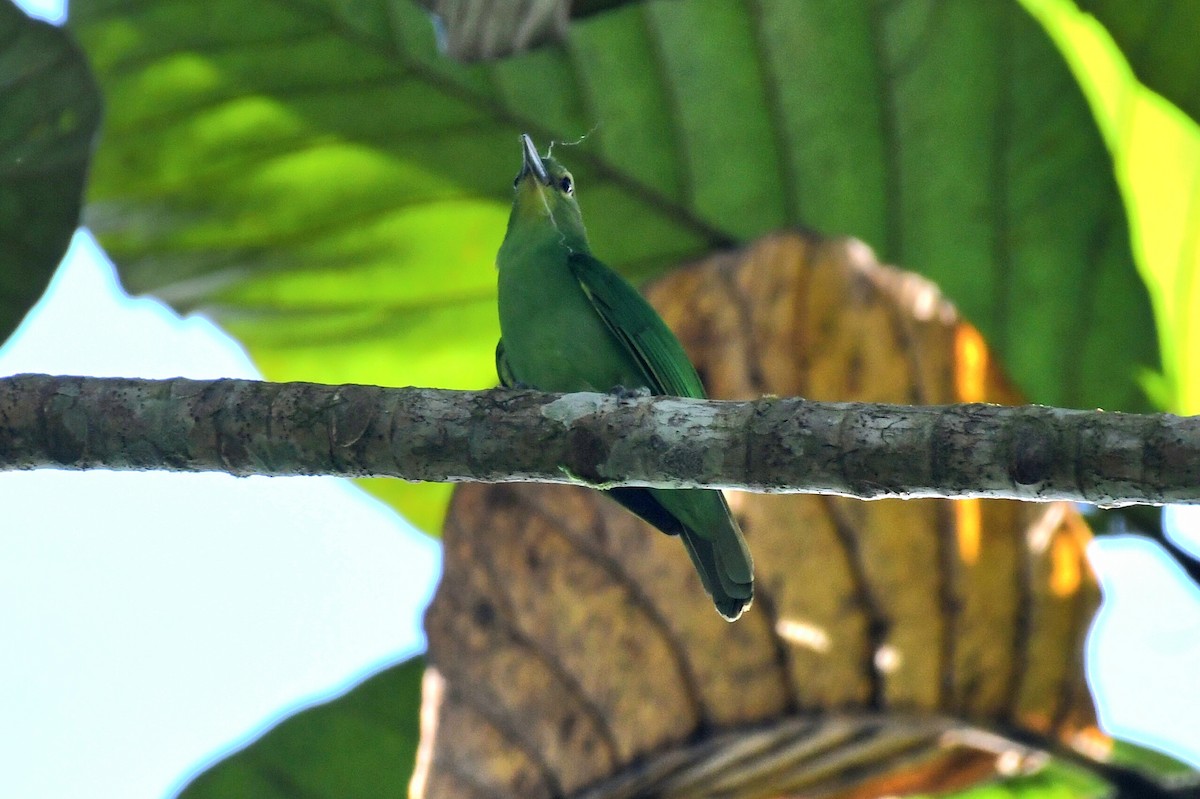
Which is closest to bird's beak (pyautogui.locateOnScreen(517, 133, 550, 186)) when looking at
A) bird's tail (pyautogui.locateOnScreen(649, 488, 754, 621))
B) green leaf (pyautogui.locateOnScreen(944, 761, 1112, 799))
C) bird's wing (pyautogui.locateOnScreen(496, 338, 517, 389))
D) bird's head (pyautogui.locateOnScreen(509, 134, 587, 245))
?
bird's head (pyautogui.locateOnScreen(509, 134, 587, 245))

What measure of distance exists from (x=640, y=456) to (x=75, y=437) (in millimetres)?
1055

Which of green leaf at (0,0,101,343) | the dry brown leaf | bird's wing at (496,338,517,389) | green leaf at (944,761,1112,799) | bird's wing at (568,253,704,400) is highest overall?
green leaf at (0,0,101,343)

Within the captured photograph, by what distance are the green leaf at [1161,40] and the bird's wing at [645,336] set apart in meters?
1.36

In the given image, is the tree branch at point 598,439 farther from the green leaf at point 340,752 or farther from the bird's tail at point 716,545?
the green leaf at point 340,752

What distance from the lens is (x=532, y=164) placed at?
3.52 m

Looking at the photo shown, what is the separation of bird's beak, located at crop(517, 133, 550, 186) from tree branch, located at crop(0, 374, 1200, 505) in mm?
1386

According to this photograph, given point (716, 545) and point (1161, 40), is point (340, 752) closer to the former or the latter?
point (716, 545)

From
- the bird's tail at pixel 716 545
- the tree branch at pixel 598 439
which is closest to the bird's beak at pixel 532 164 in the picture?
the bird's tail at pixel 716 545

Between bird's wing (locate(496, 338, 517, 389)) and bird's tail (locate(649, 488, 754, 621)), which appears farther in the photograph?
bird's wing (locate(496, 338, 517, 389))

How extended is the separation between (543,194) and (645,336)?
0.64 m

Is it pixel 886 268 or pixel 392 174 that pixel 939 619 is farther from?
pixel 392 174

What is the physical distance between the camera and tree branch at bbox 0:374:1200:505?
1827 millimetres

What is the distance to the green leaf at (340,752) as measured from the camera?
360 centimetres

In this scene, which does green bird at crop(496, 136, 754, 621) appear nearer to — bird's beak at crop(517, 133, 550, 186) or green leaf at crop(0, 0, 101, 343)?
bird's beak at crop(517, 133, 550, 186)
